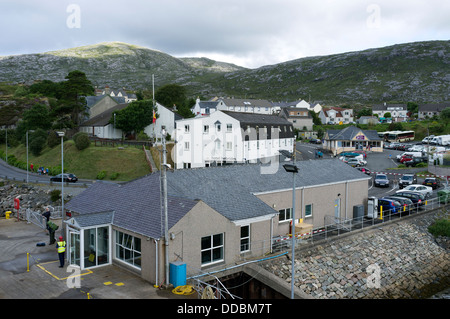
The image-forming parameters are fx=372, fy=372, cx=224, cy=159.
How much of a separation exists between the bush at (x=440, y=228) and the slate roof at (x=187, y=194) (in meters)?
12.1

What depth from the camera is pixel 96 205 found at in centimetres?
2200

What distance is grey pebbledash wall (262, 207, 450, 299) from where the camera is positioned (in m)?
23.0

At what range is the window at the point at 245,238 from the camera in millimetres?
21164

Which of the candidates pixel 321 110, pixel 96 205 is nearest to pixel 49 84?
pixel 321 110

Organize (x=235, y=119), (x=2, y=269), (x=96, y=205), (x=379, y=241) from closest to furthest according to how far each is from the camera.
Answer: (x=2, y=269)
(x=96, y=205)
(x=379, y=241)
(x=235, y=119)

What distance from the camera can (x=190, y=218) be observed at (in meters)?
17.6

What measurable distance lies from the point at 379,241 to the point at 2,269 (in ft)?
84.4

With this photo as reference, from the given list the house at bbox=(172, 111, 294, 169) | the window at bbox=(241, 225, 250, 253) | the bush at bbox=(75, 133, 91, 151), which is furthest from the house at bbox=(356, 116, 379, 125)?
the window at bbox=(241, 225, 250, 253)

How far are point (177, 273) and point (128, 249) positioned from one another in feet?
11.7

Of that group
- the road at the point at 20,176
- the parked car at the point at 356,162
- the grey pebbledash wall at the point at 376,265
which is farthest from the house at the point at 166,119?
the grey pebbledash wall at the point at 376,265

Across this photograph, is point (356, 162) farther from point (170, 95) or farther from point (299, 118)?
point (170, 95)

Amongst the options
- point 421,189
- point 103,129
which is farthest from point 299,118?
point 421,189

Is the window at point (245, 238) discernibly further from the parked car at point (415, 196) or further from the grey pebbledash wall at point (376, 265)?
the parked car at point (415, 196)
